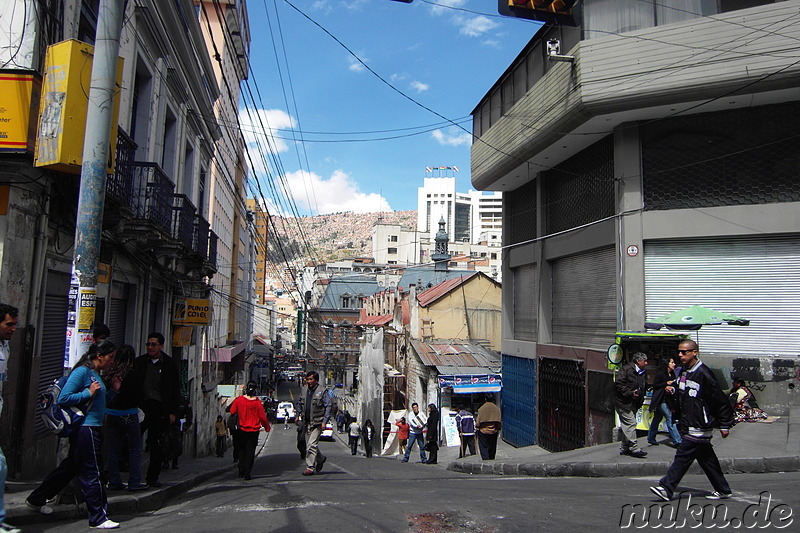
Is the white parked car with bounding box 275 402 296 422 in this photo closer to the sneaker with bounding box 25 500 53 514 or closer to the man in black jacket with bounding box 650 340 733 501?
the sneaker with bounding box 25 500 53 514

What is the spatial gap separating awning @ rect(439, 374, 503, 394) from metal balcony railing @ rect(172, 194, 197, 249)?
1068 cm

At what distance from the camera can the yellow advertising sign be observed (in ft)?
21.8

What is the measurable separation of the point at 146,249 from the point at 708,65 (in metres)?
11.3

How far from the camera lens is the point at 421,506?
5656mm

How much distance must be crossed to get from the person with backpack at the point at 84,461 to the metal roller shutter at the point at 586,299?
1039 centimetres

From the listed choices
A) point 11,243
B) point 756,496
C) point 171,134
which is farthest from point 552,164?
point 11,243

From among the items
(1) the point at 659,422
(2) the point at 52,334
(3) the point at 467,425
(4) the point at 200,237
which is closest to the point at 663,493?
(1) the point at 659,422

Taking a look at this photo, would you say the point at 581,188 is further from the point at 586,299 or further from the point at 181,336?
the point at 181,336

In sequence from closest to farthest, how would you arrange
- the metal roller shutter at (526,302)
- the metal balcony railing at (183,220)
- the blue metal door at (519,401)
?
1. the metal balcony railing at (183,220)
2. the blue metal door at (519,401)
3. the metal roller shutter at (526,302)

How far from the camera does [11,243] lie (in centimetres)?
671

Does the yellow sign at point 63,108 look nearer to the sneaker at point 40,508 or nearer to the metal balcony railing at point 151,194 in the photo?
the metal balcony railing at point 151,194

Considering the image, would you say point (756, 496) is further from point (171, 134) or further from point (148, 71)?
point (171, 134)

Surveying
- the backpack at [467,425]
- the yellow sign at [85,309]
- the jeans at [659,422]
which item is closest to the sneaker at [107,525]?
the yellow sign at [85,309]

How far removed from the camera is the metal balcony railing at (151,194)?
10.0 metres
